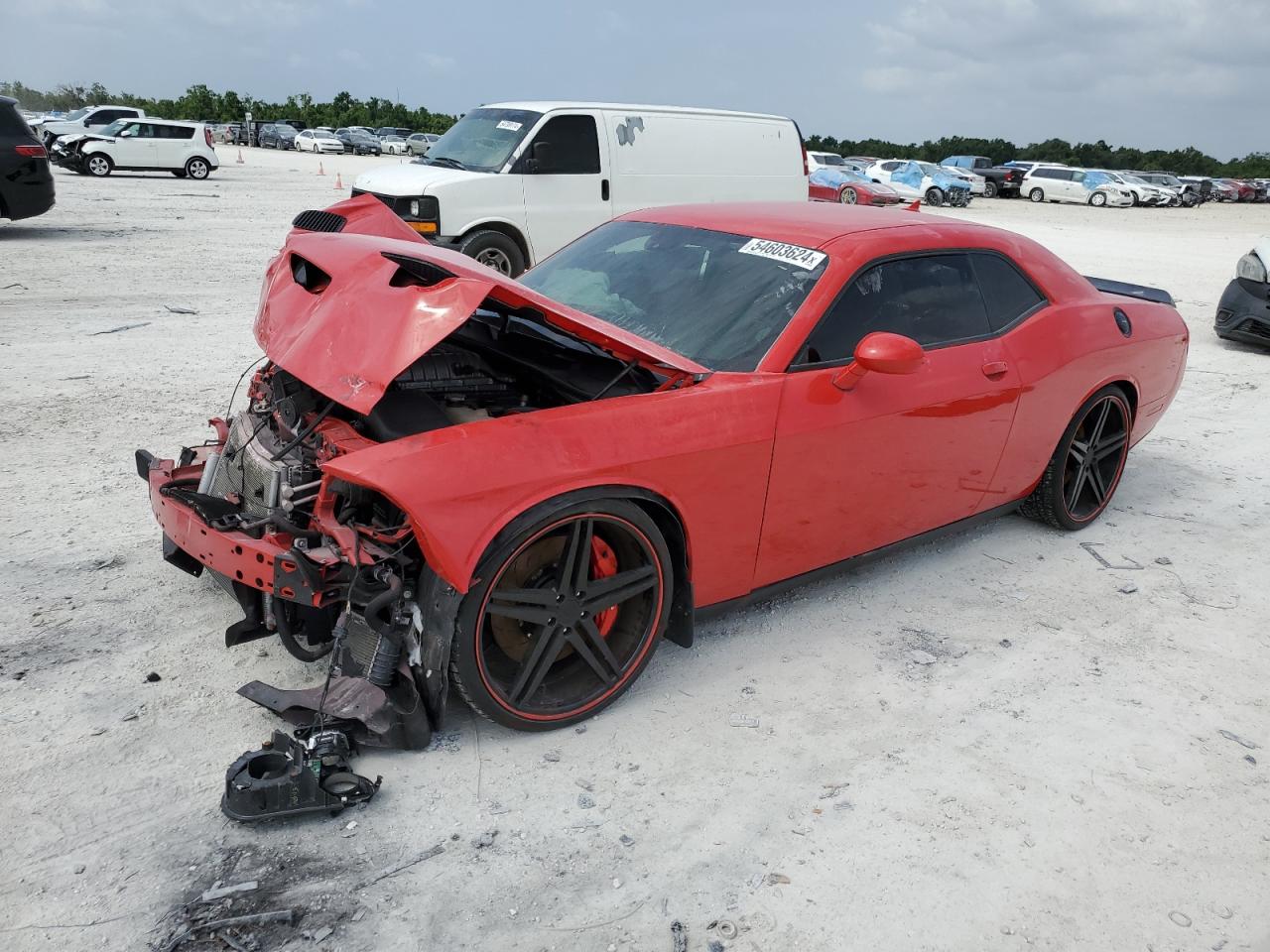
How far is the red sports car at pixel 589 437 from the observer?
2.77 m

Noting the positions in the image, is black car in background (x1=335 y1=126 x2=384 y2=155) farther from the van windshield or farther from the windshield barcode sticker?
the windshield barcode sticker

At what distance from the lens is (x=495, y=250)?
32.4 feet

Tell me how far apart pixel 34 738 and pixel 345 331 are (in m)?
1.56

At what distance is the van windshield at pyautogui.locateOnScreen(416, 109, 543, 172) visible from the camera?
9.88m

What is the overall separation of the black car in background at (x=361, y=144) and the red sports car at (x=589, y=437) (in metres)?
52.7

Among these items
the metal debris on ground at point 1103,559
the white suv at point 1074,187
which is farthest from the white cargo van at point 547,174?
the white suv at point 1074,187

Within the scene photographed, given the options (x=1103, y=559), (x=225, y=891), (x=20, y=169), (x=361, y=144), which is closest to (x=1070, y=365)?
(x=1103, y=559)

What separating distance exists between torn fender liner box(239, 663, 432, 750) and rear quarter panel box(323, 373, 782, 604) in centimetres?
45

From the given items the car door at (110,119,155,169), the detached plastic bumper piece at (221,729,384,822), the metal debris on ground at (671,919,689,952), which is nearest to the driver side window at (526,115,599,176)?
the detached plastic bumper piece at (221,729,384,822)

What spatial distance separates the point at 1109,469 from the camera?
5.05 metres

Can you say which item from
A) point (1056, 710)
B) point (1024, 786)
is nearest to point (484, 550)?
point (1024, 786)

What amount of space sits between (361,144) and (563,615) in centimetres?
5490

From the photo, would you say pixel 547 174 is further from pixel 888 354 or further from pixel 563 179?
pixel 888 354

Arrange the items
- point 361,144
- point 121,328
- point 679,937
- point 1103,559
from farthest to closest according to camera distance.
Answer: point 361,144, point 121,328, point 1103,559, point 679,937
